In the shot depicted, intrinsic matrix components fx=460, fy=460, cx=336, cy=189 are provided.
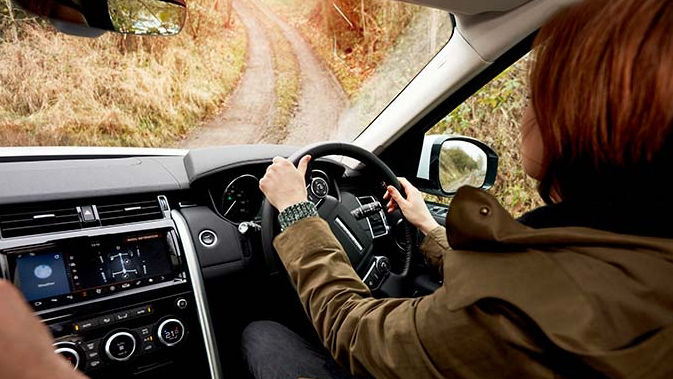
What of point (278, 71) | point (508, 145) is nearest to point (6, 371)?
point (278, 71)

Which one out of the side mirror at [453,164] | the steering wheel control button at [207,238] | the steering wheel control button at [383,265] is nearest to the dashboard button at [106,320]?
the steering wheel control button at [207,238]

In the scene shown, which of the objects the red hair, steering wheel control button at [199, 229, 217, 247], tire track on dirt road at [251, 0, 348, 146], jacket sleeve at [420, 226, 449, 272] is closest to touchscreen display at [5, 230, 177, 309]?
steering wheel control button at [199, 229, 217, 247]

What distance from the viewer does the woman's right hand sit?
70.4 inches

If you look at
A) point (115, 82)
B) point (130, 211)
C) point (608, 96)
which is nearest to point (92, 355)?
point (130, 211)

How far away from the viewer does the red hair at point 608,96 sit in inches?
27.8

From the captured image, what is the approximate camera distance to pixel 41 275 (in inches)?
55.4

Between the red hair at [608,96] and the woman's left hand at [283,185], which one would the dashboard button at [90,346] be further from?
the red hair at [608,96]

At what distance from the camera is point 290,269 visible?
1263 millimetres

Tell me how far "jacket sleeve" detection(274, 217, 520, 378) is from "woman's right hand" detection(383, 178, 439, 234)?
59 cm

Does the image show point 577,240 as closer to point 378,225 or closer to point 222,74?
point 378,225

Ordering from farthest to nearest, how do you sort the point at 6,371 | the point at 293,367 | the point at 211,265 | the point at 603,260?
the point at 211,265 → the point at 293,367 → the point at 603,260 → the point at 6,371

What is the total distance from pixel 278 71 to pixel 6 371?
2230mm

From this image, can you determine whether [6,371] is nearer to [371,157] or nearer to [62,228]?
[62,228]

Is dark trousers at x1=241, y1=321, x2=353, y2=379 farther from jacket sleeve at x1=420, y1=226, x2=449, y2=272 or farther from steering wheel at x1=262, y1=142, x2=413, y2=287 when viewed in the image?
jacket sleeve at x1=420, y1=226, x2=449, y2=272
